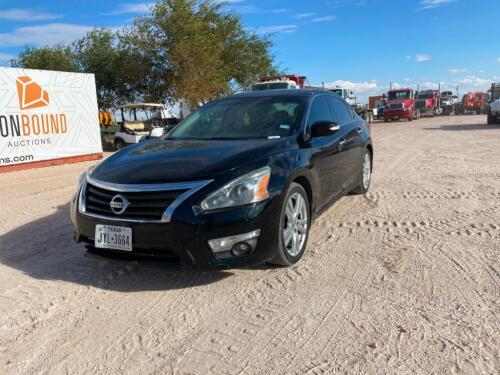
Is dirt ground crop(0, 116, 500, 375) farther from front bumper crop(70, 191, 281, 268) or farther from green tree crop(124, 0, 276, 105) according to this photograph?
green tree crop(124, 0, 276, 105)

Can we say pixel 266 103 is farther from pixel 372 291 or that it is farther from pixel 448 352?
pixel 448 352

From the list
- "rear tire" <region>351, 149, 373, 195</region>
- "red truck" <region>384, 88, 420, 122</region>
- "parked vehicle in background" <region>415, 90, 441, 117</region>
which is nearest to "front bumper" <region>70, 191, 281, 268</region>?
"rear tire" <region>351, 149, 373, 195</region>

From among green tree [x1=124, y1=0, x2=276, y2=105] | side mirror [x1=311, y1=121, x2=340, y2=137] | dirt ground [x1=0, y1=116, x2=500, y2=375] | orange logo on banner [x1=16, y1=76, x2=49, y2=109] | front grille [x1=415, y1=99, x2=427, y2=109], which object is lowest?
dirt ground [x1=0, y1=116, x2=500, y2=375]

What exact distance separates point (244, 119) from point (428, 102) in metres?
34.6

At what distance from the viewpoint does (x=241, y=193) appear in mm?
3381

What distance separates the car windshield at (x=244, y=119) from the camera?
446cm

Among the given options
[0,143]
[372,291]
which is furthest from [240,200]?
[0,143]

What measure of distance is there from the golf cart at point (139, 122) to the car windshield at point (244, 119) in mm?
13326

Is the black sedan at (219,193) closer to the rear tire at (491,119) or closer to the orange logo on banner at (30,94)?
the orange logo on banner at (30,94)

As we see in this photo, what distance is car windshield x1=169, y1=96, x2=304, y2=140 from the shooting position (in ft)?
14.6

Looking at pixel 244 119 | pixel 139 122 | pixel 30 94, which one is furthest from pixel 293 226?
pixel 139 122

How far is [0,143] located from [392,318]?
11.7m

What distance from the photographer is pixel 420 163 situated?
978 cm

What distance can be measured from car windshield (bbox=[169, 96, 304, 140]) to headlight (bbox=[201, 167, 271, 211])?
3.05 ft
